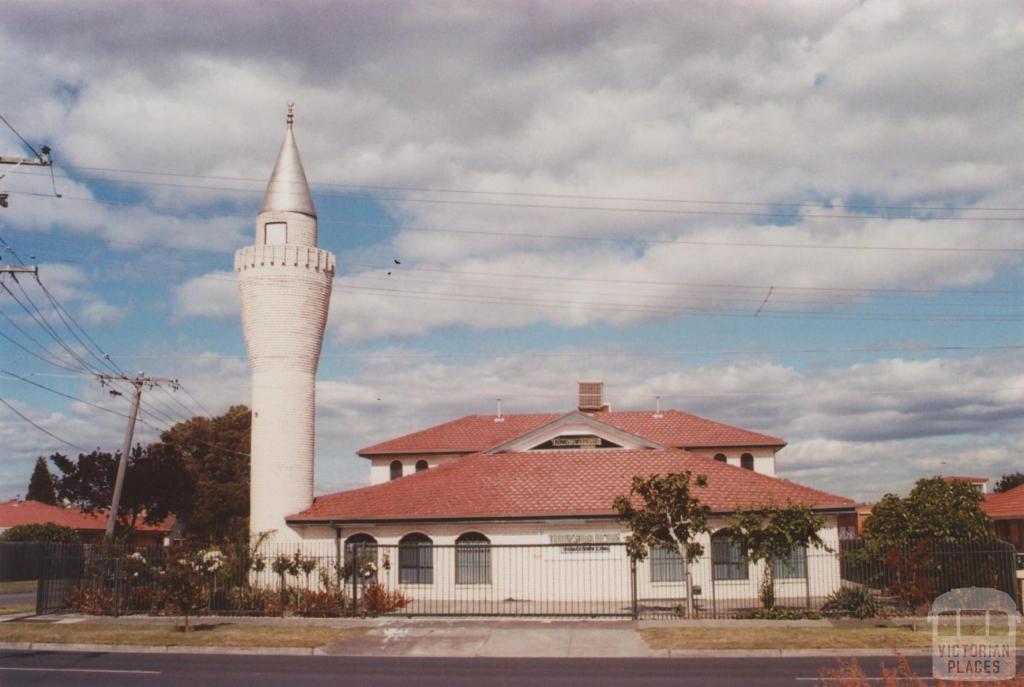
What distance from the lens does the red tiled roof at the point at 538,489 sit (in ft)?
108

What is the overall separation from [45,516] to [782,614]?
6009 centimetres

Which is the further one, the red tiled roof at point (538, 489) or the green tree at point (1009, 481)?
the green tree at point (1009, 481)

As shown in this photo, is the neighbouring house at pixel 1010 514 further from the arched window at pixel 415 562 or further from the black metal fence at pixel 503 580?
the arched window at pixel 415 562

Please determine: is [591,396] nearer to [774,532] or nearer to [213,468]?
[774,532]

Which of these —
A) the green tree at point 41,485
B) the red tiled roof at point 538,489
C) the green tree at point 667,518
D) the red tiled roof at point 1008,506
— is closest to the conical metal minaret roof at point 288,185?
the red tiled roof at point 538,489

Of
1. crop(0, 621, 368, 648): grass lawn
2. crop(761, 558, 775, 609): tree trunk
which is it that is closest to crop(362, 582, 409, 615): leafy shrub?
crop(0, 621, 368, 648): grass lawn

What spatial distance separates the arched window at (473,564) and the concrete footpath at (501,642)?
5.33m

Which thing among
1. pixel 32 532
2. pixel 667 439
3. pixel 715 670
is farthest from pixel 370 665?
pixel 32 532

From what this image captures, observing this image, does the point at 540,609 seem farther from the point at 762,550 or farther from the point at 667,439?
the point at 667,439

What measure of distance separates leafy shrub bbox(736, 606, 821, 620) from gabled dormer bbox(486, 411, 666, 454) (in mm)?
11107

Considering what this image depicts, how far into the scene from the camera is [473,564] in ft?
108

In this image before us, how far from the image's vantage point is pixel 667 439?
150ft

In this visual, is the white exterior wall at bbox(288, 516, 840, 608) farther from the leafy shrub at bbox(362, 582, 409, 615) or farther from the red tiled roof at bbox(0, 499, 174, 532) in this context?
the red tiled roof at bbox(0, 499, 174, 532)

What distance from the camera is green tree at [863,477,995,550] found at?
2842cm
